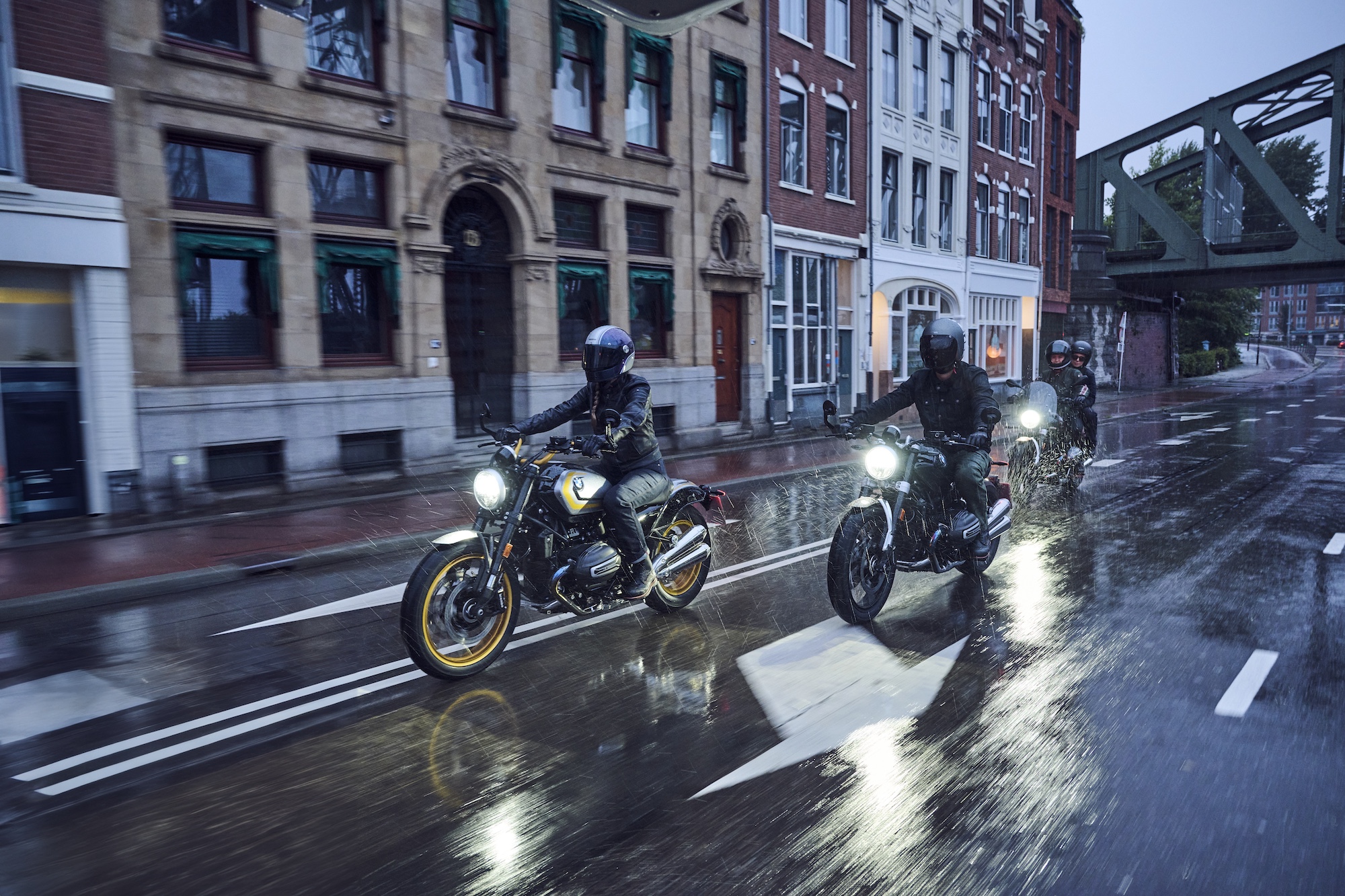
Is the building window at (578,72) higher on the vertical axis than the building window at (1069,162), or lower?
lower

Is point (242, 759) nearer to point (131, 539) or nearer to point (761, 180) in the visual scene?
point (131, 539)

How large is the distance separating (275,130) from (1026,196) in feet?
98.6

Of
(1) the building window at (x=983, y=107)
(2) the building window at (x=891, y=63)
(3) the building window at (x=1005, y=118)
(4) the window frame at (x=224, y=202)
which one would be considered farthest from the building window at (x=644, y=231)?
(3) the building window at (x=1005, y=118)

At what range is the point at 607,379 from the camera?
5754 mm

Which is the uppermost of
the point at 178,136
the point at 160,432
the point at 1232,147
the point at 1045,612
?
the point at 1232,147

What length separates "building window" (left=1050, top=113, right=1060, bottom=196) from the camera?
37688mm

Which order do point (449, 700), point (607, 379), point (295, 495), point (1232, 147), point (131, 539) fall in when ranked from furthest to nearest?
point (1232, 147), point (295, 495), point (131, 539), point (607, 379), point (449, 700)

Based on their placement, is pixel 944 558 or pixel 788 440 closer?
pixel 944 558

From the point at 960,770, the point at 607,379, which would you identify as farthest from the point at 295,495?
the point at 960,770

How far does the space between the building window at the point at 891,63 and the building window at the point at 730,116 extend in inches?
276

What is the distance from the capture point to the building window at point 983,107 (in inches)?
1212

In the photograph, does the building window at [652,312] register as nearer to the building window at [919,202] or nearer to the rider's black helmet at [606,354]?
the building window at [919,202]

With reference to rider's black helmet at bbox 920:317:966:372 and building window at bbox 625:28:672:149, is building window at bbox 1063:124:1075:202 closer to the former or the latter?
building window at bbox 625:28:672:149

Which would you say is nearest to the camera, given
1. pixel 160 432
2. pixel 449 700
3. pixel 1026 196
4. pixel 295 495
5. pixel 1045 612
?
pixel 449 700
